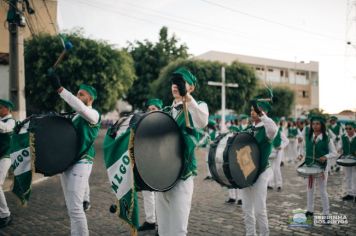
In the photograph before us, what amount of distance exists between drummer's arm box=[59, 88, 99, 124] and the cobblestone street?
7.26ft

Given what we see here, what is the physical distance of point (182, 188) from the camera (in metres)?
3.75

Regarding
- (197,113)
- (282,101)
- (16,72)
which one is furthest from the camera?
(282,101)

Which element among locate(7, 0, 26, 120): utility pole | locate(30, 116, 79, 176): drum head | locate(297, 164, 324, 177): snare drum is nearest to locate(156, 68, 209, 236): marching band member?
locate(30, 116, 79, 176): drum head

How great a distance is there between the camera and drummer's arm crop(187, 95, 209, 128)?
3.66 m

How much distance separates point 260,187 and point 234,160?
2.11 ft

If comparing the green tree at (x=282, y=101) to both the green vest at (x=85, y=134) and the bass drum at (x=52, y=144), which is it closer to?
the green vest at (x=85, y=134)

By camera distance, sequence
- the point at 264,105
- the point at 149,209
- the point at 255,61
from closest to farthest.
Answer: the point at 264,105 < the point at 149,209 < the point at 255,61

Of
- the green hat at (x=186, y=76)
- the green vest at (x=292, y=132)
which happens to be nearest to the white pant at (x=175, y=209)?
the green hat at (x=186, y=76)

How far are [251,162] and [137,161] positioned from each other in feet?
7.35

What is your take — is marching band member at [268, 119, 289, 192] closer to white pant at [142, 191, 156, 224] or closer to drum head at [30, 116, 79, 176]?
white pant at [142, 191, 156, 224]

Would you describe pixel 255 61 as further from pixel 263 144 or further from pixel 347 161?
pixel 263 144

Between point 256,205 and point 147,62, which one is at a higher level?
point 147,62

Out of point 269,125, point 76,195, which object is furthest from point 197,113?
point 76,195

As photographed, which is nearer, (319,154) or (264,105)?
(264,105)
